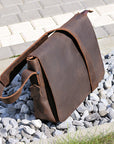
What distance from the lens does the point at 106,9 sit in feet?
16.0

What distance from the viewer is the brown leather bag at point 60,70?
97.1 inches

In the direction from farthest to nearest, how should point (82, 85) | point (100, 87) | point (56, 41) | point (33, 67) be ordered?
point (100, 87), point (82, 85), point (56, 41), point (33, 67)

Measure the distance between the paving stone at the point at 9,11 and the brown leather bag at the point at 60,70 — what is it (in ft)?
6.99

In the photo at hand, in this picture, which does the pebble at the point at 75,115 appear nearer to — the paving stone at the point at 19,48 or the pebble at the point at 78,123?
the pebble at the point at 78,123

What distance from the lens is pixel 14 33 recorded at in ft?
14.1

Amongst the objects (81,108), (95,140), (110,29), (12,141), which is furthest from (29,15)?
(95,140)

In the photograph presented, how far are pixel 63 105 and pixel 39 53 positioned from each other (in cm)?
47

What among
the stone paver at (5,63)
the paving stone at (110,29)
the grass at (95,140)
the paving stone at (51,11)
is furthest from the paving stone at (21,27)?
the grass at (95,140)

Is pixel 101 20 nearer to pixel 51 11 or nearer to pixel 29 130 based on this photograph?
pixel 51 11

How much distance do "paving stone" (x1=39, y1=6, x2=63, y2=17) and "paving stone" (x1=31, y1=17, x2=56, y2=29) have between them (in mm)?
142

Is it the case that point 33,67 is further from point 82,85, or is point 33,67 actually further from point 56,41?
point 82,85

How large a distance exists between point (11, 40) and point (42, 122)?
64.7 inches

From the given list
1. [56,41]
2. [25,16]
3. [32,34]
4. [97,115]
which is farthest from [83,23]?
[25,16]

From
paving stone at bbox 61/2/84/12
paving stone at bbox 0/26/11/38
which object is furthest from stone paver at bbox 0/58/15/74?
paving stone at bbox 61/2/84/12
